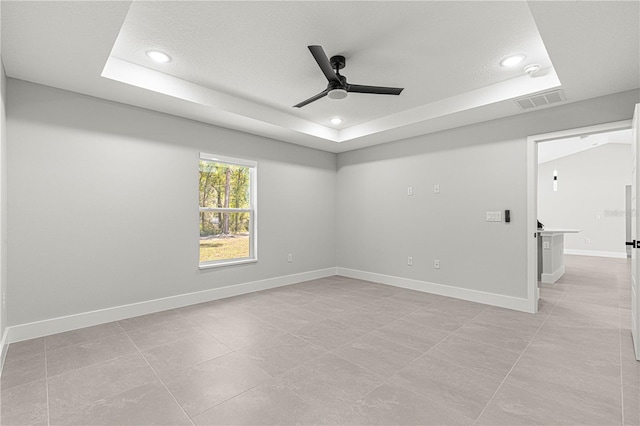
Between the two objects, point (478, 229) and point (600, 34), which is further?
point (478, 229)

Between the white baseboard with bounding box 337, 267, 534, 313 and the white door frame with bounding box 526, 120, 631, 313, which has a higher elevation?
the white door frame with bounding box 526, 120, 631, 313

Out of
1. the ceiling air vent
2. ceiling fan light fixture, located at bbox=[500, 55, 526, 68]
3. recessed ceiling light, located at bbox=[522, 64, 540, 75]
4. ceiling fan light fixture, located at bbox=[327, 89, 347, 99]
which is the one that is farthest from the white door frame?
ceiling fan light fixture, located at bbox=[327, 89, 347, 99]

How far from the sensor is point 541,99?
10.7 ft

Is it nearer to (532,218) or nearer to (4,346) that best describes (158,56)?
(4,346)

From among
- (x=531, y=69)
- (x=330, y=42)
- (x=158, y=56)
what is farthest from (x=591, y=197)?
(x=158, y=56)

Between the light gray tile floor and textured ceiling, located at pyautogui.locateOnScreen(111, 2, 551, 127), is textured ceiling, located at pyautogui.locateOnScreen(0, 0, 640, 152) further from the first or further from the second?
the light gray tile floor

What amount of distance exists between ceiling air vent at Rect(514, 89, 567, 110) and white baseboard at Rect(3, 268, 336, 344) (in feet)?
13.3

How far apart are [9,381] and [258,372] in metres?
1.68

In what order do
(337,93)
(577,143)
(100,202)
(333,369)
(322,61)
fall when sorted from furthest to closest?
(577,143), (100,202), (337,93), (322,61), (333,369)

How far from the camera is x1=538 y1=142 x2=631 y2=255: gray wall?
27.2ft

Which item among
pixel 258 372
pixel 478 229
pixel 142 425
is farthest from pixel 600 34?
pixel 142 425

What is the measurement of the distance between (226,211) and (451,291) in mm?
3456

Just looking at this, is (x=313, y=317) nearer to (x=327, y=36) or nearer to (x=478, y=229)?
(x=478, y=229)

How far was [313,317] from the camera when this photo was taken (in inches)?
135
